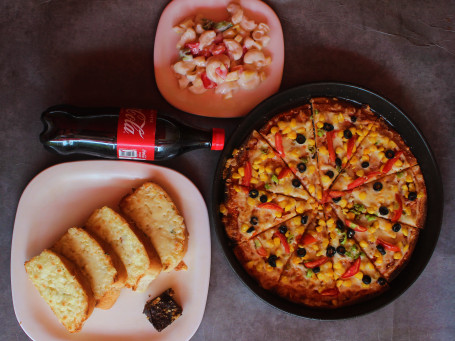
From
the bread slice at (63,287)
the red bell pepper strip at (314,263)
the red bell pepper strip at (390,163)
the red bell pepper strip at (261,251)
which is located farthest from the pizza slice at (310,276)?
the bread slice at (63,287)

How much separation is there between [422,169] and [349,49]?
135 cm

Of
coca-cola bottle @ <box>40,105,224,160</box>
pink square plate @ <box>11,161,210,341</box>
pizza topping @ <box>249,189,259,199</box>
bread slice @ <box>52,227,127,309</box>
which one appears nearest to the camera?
coca-cola bottle @ <box>40,105,224,160</box>

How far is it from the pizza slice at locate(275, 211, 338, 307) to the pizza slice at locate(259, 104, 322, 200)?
389 millimetres

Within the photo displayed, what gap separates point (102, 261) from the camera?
3061 millimetres

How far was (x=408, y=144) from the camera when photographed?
3.35 m

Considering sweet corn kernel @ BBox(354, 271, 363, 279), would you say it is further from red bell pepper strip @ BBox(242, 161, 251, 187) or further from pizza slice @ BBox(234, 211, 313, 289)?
red bell pepper strip @ BBox(242, 161, 251, 187)

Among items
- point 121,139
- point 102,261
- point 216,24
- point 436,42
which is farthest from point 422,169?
point 102,261

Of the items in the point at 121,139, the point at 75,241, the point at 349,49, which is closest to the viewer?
the point at 121,139

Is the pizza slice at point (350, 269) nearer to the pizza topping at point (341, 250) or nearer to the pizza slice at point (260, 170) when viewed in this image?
the pizza topping at point (341, 250)

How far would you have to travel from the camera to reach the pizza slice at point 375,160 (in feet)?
10.6

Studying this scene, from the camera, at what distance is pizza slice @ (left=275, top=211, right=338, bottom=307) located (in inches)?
127

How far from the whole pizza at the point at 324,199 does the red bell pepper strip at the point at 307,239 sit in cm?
1

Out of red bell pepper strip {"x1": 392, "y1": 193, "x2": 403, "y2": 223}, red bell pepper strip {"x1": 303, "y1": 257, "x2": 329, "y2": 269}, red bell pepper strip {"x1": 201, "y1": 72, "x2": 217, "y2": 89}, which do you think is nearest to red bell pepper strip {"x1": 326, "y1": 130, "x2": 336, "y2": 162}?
red bell pepper strip {"x1": 392, "y1": 193, "x2": 403, "y2": 223}

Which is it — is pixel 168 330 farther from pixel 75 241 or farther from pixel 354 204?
pixel 354 204
